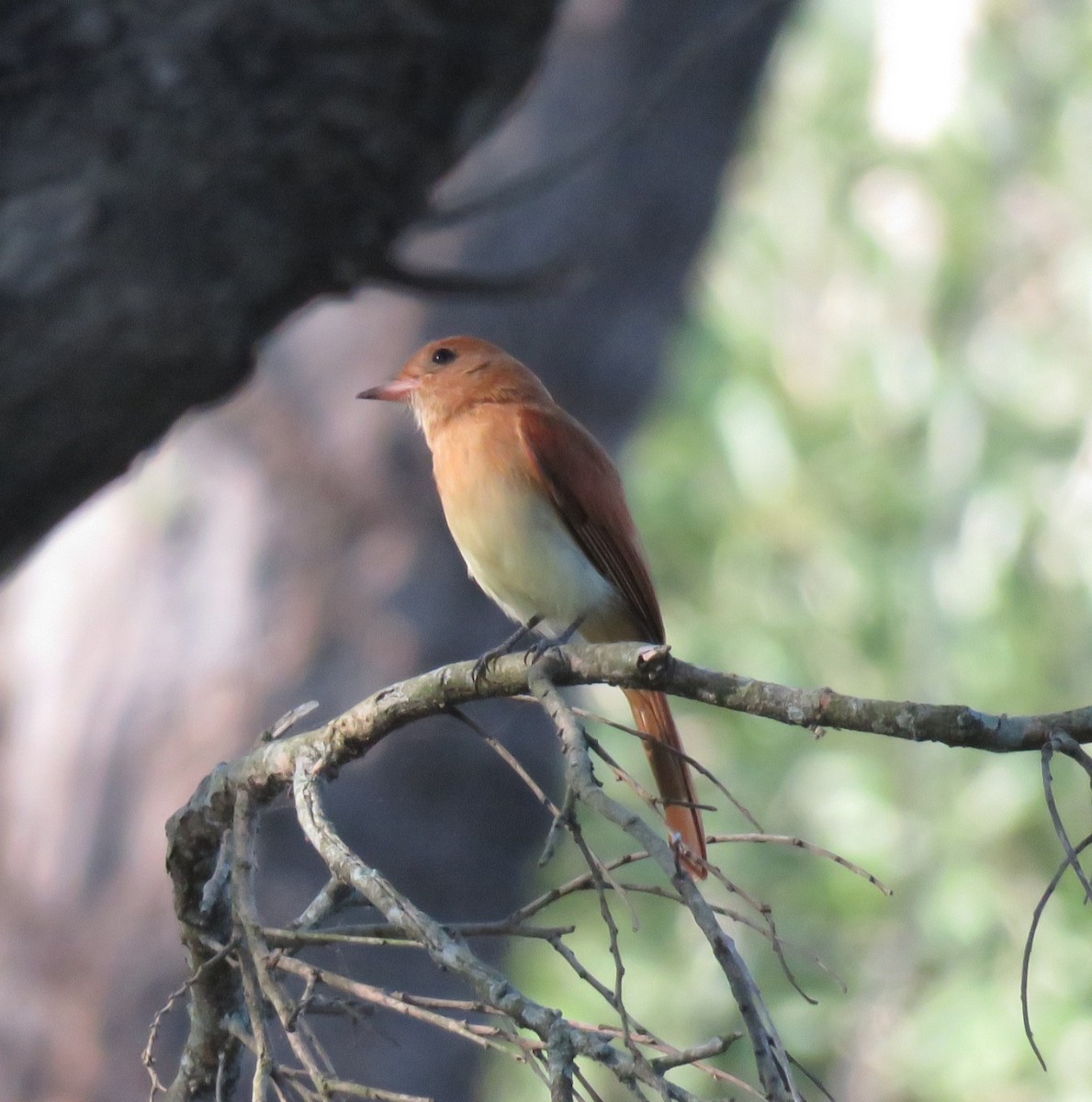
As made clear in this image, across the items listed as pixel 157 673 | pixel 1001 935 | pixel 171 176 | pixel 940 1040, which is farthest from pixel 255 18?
pixel 1001 935

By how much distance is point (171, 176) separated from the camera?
2828mm

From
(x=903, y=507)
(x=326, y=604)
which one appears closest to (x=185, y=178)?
(x=326, y=604)

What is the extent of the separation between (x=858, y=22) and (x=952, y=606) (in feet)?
18.1

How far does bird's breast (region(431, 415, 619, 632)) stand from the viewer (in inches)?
126

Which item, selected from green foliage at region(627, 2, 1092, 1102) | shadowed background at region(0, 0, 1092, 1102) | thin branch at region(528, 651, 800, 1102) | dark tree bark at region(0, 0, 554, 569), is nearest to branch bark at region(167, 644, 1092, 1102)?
thin branch at region(528, 651, 800, 1102)

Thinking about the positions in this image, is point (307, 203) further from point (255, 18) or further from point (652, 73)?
point (652, 73)

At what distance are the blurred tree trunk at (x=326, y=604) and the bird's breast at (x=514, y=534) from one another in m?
1.85

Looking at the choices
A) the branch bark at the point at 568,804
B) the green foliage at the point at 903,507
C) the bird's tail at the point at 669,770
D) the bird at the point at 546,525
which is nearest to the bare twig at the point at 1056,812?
the branch bark at the point at 568,804

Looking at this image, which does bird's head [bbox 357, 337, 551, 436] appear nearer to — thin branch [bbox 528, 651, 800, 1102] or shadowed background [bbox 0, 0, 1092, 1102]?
shadowed background [bbox 0, 0, 1092, 1102]

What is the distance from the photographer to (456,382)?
3.67m

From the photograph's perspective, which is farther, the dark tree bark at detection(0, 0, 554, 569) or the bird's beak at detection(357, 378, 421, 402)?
the bird's beak at detection(357, 378, 421, 402)

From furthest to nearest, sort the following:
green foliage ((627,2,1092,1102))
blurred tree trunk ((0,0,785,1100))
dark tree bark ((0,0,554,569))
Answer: green foliage ((627,2,1092,1102)), blurred tree trunk ((0,0,785,1100)), dark tree bark ((0,0,554,569))

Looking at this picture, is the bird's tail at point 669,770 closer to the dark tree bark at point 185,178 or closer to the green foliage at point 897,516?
the dark tree bark at point 185,178

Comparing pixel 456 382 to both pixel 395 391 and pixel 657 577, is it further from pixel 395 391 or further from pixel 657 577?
pixel 657 577
